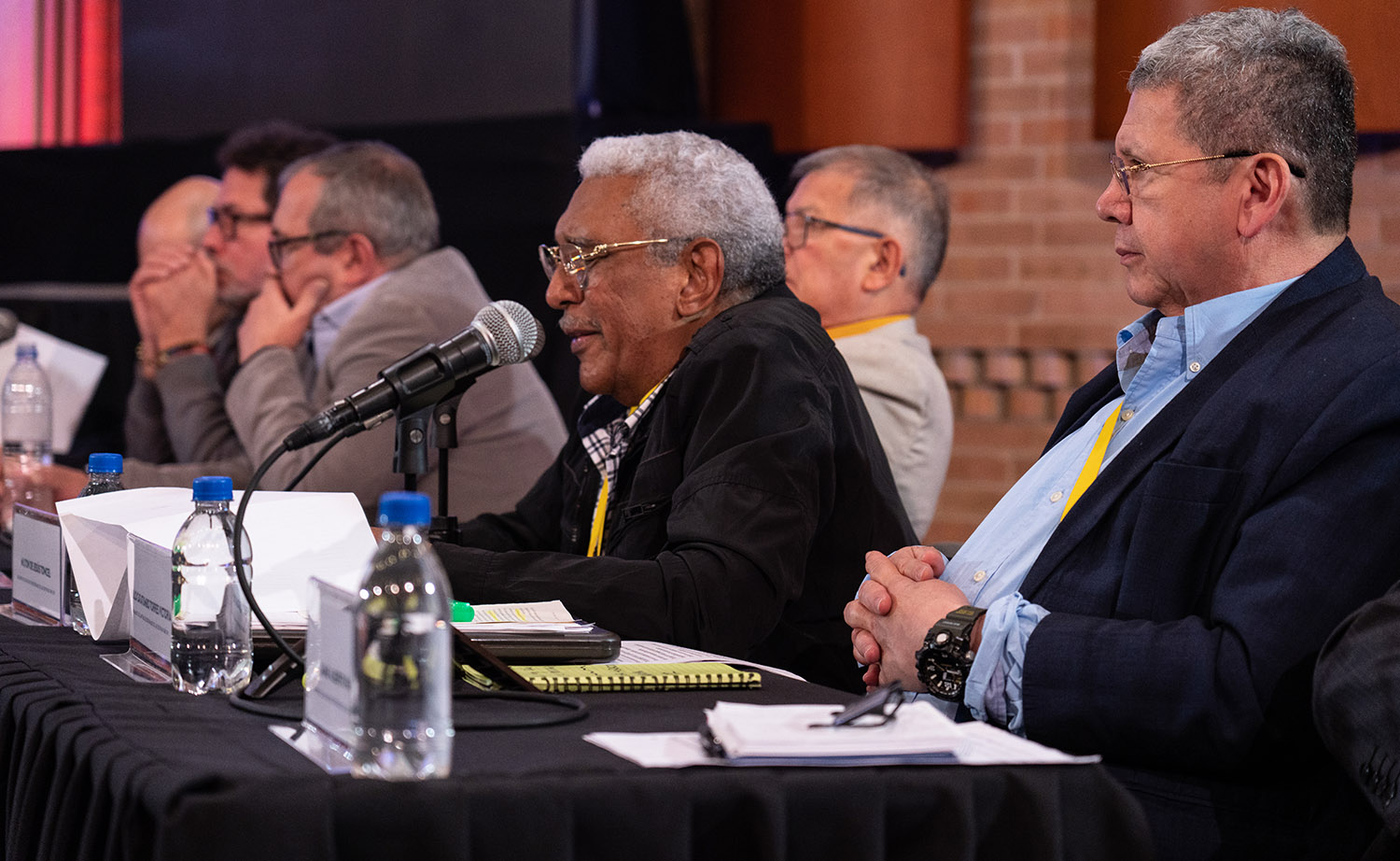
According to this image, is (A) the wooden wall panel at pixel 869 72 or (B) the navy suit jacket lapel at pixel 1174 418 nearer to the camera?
(B) the navy suit jacket lapel at pixel 1174 418

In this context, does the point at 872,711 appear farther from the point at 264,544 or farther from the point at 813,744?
the point at 264,544

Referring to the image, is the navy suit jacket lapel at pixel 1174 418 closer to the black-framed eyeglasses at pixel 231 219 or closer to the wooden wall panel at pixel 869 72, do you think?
the wooden wall panel at pixel 869 72

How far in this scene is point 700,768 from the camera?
1074mm

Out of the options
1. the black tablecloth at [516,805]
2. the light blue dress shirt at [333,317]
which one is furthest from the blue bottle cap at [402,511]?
the light blue dress shirt at [333,317]

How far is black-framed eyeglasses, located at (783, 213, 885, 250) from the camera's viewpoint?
320 centimetres

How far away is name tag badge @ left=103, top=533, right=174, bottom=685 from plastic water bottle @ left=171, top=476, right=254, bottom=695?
17 millimetres

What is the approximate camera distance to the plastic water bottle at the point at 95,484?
1.66 m

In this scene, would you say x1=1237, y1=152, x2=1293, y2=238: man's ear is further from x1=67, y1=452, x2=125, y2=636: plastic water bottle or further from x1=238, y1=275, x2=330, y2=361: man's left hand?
x1=238, y1=275, x2=330, y2=361: man's left hand

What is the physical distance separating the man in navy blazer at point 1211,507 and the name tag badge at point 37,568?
0.90 meters

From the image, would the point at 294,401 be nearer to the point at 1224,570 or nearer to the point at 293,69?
the point at 293,69

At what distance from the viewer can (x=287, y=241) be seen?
3439 millimetres

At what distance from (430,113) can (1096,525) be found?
256 centimetres

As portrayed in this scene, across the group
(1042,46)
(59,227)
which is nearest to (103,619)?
(1042,46)

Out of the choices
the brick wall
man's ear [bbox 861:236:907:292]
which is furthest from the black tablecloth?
the brick wall
